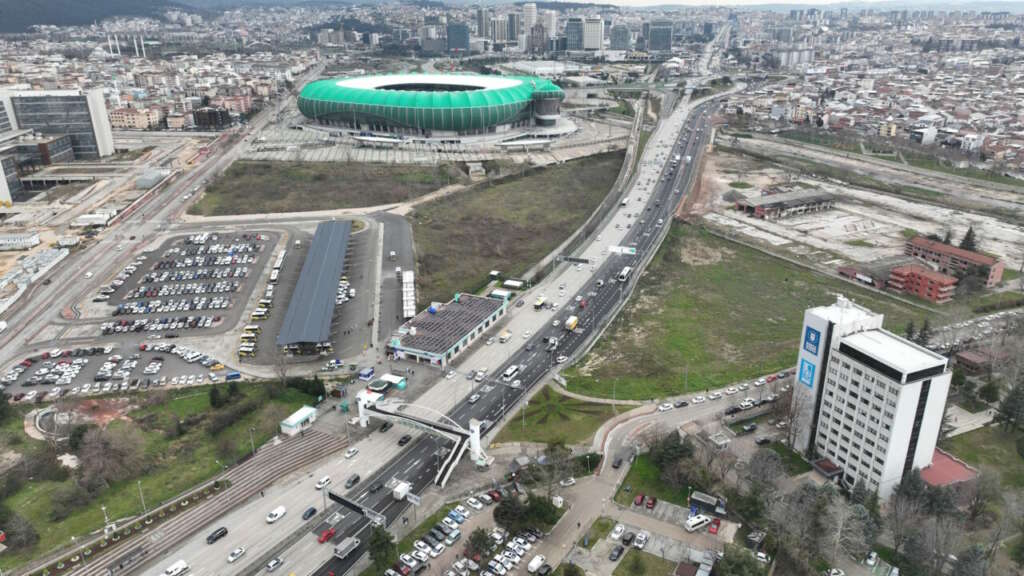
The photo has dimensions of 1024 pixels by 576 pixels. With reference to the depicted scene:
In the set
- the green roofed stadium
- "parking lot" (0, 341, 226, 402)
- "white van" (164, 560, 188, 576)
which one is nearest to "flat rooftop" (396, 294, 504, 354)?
"parking lot" (0, 341, 226, 402)

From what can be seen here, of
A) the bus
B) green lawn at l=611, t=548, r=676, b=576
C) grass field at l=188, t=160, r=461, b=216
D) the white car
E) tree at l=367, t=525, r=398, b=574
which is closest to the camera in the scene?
tree at l=367, t=525, r=398, b=574

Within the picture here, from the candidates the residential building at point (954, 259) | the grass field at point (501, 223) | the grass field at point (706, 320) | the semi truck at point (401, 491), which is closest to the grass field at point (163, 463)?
the semi truck at point (401, 491)

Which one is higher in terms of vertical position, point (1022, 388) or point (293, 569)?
point (1022, 388)

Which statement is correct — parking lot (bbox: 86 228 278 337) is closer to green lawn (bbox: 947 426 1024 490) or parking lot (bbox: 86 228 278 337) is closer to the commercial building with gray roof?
the commercial building with gray roof

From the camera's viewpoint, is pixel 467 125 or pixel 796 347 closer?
pixel 796 347

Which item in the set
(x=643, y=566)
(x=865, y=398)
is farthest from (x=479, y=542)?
(x=865, y=398)

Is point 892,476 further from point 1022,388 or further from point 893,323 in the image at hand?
point 893,323

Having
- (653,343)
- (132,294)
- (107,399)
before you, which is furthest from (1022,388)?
(132,294)
